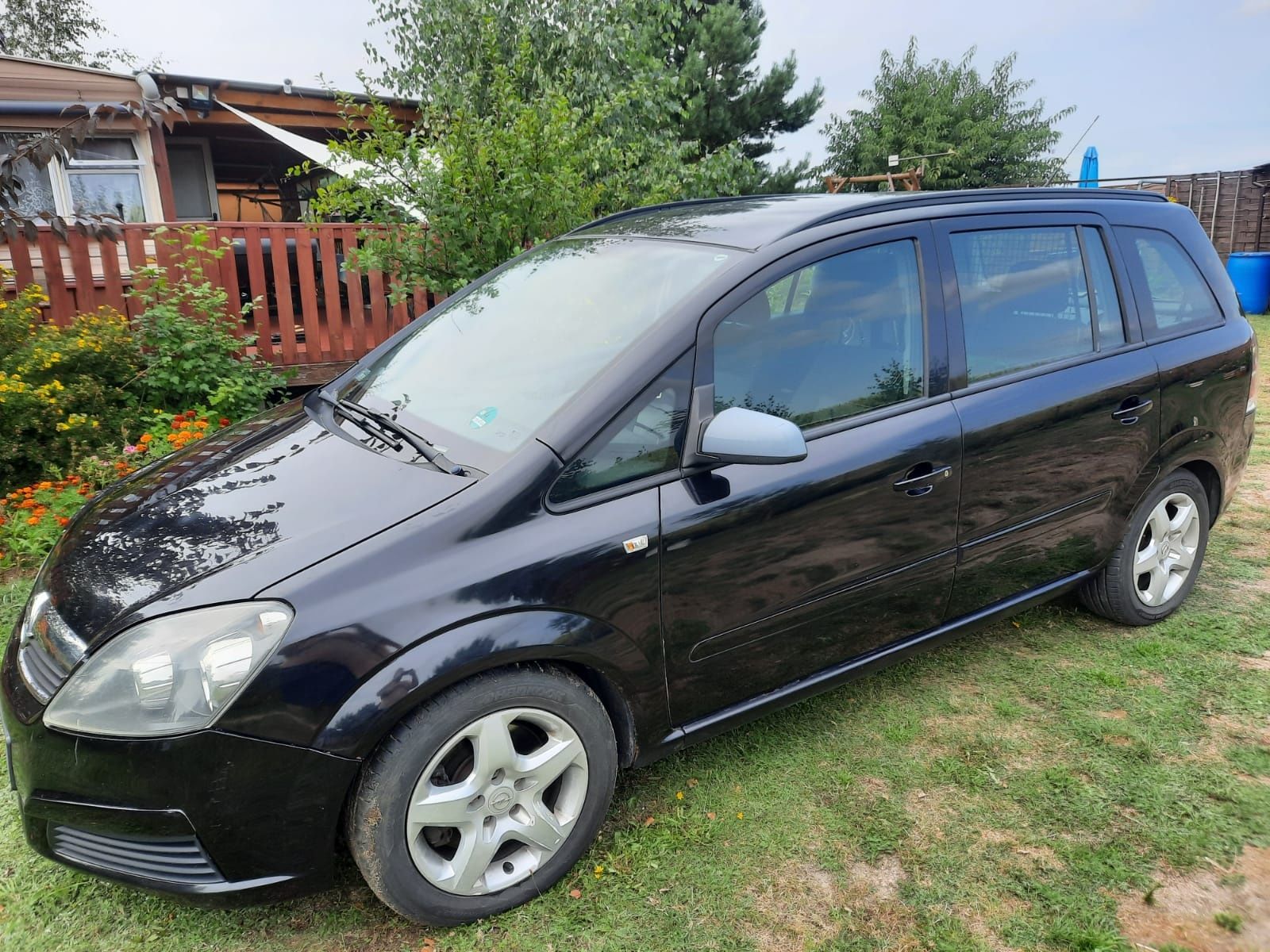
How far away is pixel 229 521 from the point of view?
209 cm

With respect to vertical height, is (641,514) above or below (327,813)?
above

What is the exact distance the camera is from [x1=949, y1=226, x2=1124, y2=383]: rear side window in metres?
2.76

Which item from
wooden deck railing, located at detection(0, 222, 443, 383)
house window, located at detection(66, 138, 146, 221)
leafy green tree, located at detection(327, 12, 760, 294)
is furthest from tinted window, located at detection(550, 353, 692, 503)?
house window, located at detection(66, 138, 146, 221)

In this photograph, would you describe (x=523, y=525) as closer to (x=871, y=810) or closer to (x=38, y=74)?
(x=871, y=810)

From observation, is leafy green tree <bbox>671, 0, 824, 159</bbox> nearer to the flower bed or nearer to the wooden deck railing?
the wooden deck railing

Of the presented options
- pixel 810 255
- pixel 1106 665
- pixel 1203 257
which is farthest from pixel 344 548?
pixel 1203 257

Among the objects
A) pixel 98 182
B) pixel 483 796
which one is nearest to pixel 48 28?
pixel 98 182

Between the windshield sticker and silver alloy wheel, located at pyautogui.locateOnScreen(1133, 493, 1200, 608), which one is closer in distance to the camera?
the windshield sticker

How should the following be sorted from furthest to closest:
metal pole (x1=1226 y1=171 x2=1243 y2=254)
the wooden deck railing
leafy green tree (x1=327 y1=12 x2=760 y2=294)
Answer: metal pole (x1=1226 y1=171 x2=1243 y2=254) < the wooden deck railing < leafy green tree (x1=327 y1=12 x2=760 y2=294)

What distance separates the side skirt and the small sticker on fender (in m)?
0.56

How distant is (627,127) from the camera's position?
27.6 feet

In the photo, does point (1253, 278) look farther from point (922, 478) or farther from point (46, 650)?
point (46, 650)

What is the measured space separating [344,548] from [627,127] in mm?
7474

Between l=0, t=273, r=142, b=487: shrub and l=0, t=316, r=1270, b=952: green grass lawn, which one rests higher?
l=0, t=273, r=142, b=487: shrub
